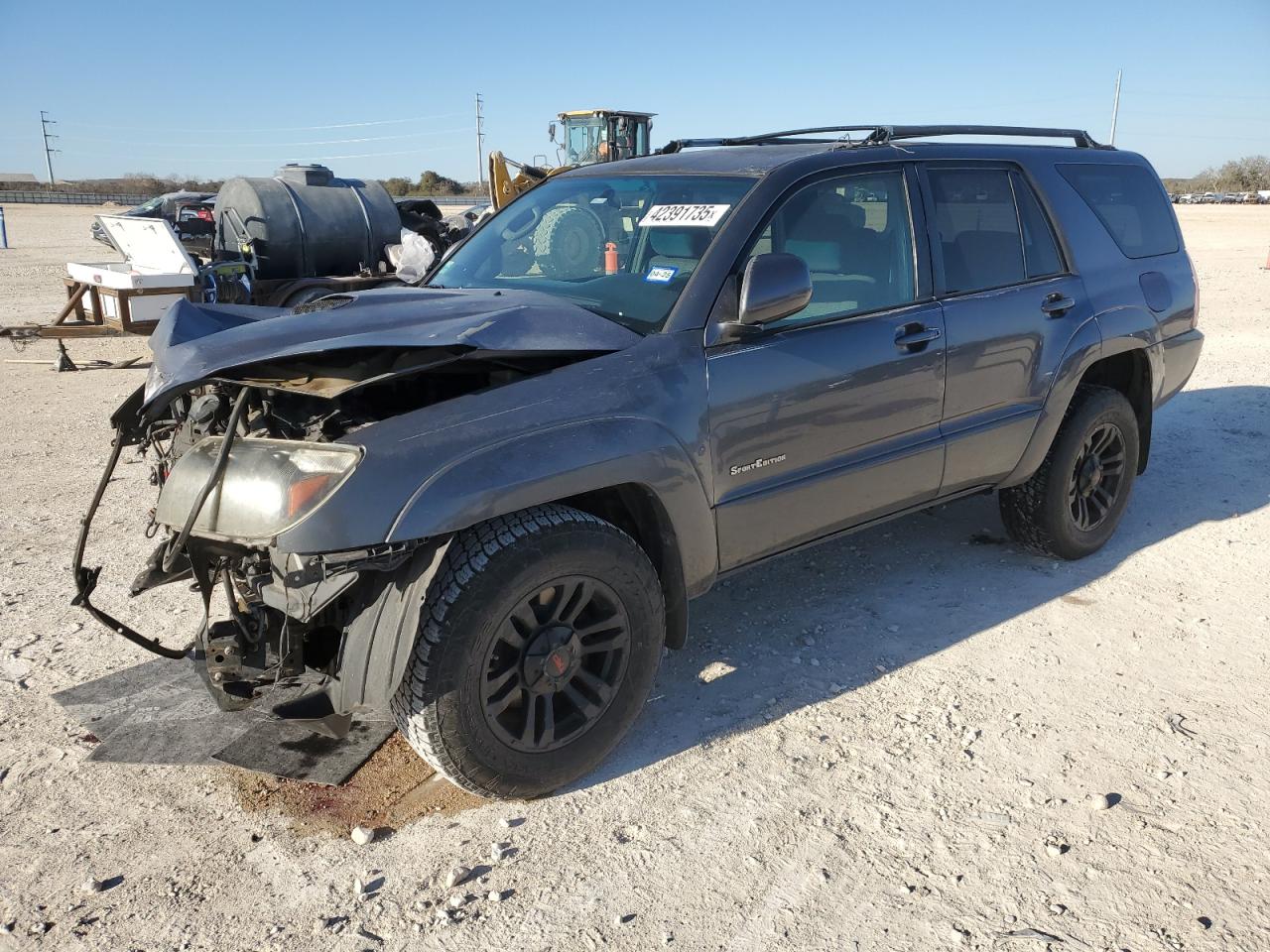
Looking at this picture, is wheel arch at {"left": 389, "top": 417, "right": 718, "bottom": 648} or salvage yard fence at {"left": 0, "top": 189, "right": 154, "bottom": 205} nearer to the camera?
wheel arch at {"left": 389, "top": 417, "right": 718, "bottom": 648}

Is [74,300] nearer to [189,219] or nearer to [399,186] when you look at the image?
[189,219]

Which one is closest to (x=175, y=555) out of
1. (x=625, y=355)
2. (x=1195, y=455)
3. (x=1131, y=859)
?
(x=625, y=355)

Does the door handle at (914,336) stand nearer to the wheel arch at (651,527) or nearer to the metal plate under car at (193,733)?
the wheel arch at (651,527)

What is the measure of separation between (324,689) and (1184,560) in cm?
421

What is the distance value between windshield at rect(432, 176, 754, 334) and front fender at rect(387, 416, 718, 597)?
46 cm

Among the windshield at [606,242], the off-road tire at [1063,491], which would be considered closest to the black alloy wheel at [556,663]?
the windshield at [606,242]

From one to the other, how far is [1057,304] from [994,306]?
0.47m

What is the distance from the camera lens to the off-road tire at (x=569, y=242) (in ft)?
12.1

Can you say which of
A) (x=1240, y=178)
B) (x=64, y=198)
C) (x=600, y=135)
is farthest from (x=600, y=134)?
(x=1240, y=178)

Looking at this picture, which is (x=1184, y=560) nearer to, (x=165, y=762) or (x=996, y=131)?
(x=996, y=131)

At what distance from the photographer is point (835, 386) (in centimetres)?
349

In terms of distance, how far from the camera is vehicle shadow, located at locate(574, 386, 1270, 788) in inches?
139

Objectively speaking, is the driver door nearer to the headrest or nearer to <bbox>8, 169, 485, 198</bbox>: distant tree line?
the headrest

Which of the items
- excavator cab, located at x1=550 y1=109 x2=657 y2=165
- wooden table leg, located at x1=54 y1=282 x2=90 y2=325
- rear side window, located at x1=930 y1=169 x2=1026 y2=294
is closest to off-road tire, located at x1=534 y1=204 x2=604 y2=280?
rear side window, located at x1=930 y1=169 x2=1026 y2=294
